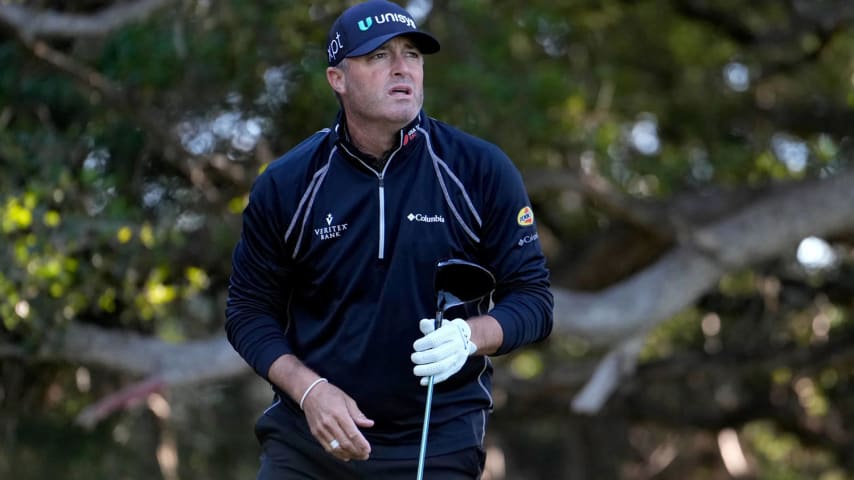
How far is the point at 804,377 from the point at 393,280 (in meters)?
12.8

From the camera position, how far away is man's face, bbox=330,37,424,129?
A: 414cm

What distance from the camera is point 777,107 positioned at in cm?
1359

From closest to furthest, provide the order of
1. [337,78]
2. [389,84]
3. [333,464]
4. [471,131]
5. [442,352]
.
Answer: [442,352] < [333,464] < [389,84] < [337,78] < [471,131]

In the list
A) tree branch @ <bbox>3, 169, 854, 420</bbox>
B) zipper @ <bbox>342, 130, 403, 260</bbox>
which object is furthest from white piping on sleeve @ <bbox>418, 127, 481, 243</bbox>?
tree branch @ <bbox>3, 169, 854, 420</bbox>

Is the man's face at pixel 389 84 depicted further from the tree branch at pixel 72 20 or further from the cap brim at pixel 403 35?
the tree branch at pixel 72 20

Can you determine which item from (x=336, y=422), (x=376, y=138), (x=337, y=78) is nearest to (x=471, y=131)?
(x=337, y=78)

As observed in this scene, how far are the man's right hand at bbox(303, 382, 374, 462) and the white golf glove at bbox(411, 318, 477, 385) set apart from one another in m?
0.22

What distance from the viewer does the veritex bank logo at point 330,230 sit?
408 centimetres

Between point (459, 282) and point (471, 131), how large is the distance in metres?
6.35

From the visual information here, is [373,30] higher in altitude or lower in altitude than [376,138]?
higher

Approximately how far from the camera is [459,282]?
12.9 feet

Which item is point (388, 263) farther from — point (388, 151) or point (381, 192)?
point (388, 151)

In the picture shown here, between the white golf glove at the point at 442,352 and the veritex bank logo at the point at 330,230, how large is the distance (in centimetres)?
45

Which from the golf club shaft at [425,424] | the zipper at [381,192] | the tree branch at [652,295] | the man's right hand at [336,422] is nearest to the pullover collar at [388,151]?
the zipper at [381,192]
